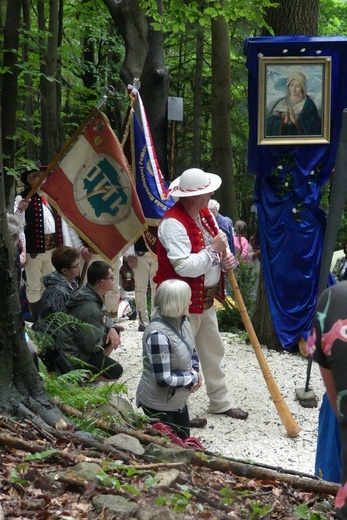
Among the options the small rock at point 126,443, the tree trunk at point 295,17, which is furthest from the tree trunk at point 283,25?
the small rock at point 126,443

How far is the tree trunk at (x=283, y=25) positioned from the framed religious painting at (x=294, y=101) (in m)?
1.13

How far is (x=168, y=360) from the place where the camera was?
625 cm

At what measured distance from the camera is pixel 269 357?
1021 cm

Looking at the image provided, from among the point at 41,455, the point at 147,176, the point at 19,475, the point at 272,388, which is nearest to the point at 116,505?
the point at 19,475

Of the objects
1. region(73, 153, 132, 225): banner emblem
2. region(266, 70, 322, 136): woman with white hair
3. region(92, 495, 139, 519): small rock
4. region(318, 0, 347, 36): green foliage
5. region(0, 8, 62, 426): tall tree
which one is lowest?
region(92, 495, 139, 519): small rock

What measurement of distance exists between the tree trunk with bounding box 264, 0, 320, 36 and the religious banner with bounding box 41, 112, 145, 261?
3382 mm

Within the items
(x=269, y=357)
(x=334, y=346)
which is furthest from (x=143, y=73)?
(x=334, y=346)

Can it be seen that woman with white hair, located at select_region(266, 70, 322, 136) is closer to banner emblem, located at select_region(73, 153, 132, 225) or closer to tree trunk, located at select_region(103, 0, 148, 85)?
banner emblem, located at select_region(73, 153, 132, 225)

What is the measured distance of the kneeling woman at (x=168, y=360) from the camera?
625 cm

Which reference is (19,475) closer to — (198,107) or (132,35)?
(132,35)

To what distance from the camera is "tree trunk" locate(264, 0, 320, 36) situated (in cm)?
1045

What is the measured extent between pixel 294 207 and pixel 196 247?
2607mm

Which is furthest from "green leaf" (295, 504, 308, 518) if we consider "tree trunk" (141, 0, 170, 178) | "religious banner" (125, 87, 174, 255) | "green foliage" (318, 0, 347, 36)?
"green foliage" (318, 0, 347, 36)

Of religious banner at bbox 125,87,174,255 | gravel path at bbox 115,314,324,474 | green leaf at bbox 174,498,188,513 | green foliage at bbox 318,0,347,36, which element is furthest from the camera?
green foliage at bbox 318,0,347,36
